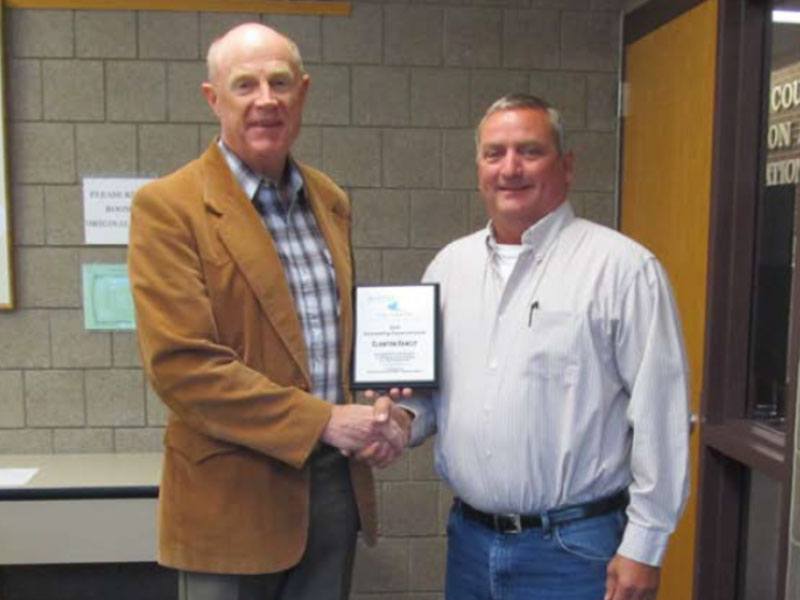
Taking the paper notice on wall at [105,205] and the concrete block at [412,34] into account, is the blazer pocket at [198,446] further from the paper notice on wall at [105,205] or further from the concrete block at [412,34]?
the concrete block at [412,34]

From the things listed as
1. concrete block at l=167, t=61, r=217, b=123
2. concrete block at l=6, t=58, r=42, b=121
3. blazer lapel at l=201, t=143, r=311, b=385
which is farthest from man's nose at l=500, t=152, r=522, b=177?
concrete block at l=6, t=58, r=42, b=121

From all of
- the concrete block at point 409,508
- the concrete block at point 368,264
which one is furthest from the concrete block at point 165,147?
the concrete block at point 409,508

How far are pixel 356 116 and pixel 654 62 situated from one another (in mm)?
1047

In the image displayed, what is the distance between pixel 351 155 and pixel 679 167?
114cm

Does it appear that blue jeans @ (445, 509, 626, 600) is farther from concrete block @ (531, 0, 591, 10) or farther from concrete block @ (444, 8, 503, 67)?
concrete block @ (531, 0, 591, 10)

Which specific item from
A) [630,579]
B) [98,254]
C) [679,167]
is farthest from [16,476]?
[679,167]

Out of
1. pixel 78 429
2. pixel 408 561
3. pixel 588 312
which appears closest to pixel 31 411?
pixel 78 429

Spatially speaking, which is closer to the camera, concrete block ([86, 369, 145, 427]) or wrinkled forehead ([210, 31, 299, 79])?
wrinkled forehead ([210, 31, 299, 79])

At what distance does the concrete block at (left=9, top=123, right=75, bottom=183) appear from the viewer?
3.03 meters

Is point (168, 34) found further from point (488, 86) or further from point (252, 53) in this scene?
point (252, 53)

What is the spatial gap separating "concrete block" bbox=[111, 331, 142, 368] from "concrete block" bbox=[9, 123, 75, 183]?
1.88ft

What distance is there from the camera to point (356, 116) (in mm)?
3129

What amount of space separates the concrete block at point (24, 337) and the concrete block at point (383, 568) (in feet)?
4.57

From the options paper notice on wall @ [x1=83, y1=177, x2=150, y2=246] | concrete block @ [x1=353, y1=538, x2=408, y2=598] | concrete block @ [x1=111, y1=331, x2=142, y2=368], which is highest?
paper notice on wall @ [x1=83, y1=177, x2=150, y2=246]
